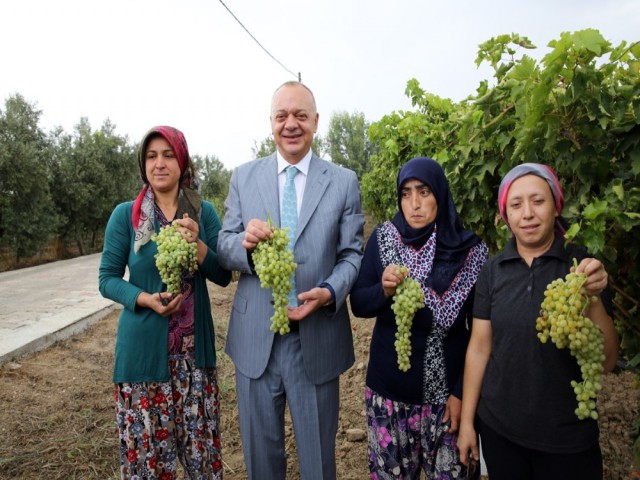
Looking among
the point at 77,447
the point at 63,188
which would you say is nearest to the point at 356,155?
the point at 63,188

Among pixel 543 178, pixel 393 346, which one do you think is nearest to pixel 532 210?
pixel 543 178

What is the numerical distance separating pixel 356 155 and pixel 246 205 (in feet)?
105

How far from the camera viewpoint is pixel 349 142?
113 feet

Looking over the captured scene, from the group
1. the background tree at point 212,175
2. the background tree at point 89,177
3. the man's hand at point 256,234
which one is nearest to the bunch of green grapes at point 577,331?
the man's hand at point 256,234

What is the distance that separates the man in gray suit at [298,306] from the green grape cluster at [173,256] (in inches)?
7.4

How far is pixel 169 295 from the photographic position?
2.32 metres

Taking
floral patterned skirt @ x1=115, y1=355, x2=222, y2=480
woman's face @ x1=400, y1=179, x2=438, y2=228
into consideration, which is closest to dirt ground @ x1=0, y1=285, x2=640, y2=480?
floral patterned skirt @ x1=115, y1=355, x2=222, y2=480

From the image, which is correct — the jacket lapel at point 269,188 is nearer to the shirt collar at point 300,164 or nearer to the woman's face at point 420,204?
the shirt collar at point 300,164

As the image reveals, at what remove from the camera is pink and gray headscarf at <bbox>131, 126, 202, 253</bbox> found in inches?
93.7

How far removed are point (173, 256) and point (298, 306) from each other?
0.64 m

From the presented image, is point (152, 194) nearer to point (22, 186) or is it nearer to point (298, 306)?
point (298, 306)

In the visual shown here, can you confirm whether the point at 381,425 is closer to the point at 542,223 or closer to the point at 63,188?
the point at 542,223

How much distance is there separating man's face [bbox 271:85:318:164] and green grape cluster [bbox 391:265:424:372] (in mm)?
851

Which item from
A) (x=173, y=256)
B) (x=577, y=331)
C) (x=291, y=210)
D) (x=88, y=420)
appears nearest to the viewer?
(x=577, y=331)
